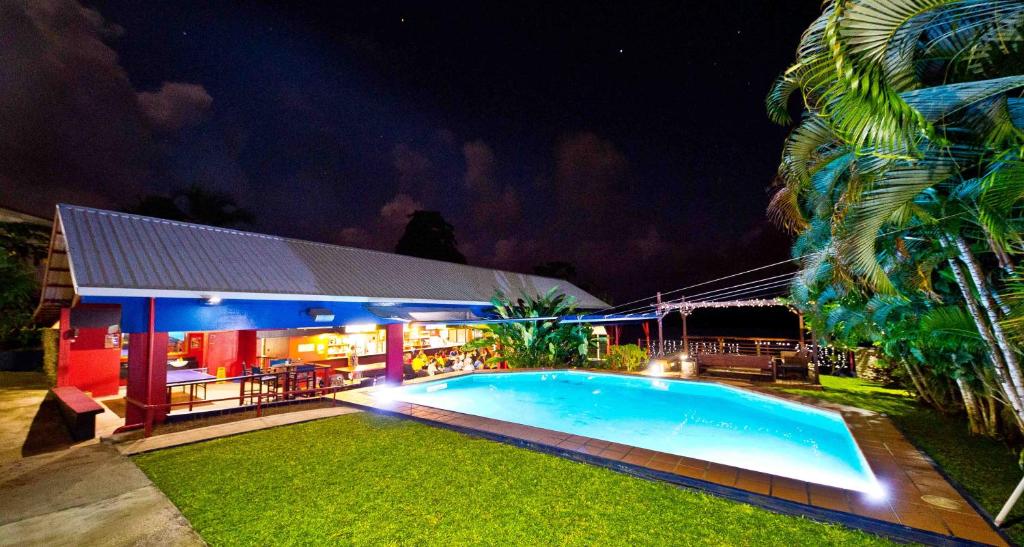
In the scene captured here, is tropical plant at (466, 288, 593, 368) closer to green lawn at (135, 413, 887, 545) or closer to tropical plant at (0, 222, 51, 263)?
green lawn at (135, 413, 887, 545)

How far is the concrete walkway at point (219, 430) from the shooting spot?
618 cm

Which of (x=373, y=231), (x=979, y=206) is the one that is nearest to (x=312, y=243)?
(x=979, y=206)

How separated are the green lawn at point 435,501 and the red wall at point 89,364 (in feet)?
28.1

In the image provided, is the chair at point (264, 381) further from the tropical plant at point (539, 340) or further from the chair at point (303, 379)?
the tropical plant at point (539, 340)

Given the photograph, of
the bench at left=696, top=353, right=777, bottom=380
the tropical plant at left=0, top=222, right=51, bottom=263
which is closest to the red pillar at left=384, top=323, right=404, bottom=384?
the bench at left=696, top=353, right=777, bottom=380

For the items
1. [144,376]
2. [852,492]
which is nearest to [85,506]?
[144,376]

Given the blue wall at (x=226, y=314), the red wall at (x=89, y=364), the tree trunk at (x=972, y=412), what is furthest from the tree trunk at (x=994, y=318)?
the red wall at (x=89, y=364)

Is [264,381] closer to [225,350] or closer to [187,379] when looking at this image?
[187,379]

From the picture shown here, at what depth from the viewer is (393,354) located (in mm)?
12695

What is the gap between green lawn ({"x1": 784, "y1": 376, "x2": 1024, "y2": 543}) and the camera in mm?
4086

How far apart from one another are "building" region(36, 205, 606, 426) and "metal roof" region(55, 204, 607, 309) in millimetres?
31

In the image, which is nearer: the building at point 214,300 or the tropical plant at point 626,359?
the building at point 214,300

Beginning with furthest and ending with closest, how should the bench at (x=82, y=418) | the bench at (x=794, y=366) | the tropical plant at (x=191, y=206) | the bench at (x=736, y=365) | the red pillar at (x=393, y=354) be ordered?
the tropical plant at (x=191, y=206), the red pillar at (x=393, y=354), the bench at (x=736, y=365), the bench at (x=794, y=366), the bench at (x=82, y=418)

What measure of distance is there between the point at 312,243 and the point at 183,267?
448 cm
